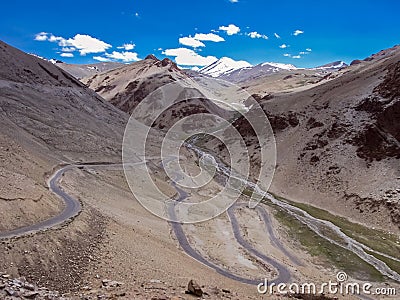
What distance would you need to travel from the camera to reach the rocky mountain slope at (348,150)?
6700 centimetres

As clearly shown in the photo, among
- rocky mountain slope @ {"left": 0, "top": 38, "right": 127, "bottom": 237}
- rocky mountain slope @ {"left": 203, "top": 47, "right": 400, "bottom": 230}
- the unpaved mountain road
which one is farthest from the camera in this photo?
rocky mountain slope @ {"left": 203, "top": 47, "right": 400, "bottom": 230}

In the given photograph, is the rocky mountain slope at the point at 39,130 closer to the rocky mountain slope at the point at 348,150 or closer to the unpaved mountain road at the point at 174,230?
the unpaved mountain road at the point at 174,230

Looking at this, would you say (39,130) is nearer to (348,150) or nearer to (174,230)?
(174,230)

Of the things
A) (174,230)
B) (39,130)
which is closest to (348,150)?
(174,230)

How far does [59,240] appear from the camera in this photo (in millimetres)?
28422

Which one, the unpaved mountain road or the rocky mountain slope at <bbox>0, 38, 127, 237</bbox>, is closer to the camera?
the unpaved mountain road

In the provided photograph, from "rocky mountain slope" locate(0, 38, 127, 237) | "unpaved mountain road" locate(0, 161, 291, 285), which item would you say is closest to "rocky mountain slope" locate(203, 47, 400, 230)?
"unpaved mountain road" locate(0, 161, 291, 285)

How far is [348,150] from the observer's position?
81000 millimetres

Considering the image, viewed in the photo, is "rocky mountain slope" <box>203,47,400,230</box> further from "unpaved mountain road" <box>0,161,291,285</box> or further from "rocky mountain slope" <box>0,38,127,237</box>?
"rocky mountain slope" <box>0,38,127,237</box>

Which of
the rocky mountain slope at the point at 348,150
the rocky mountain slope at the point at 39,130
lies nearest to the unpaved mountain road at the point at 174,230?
the rocky mountain slope at the point at 39,130

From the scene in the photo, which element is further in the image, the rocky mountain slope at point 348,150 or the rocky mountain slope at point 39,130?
the rocky mountain slope at point 348,150

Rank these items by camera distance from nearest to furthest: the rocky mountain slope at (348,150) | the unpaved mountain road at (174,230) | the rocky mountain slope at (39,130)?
the unpaved mountain road at (174,230), the rocky mountain slope at (39,130), the rocky mountain slope at (348,150)

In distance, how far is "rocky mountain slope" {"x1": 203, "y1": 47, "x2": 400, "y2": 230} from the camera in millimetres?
67000

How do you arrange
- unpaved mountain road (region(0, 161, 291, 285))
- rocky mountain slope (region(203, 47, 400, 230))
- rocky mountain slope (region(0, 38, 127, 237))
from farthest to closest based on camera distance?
rocky mountain slope (region(203, 47, 400, 230)) < rocky mountain slope (region(0, 38, 127, 237)) < unpaved mountain road (region(0, 161, 291, 285))
